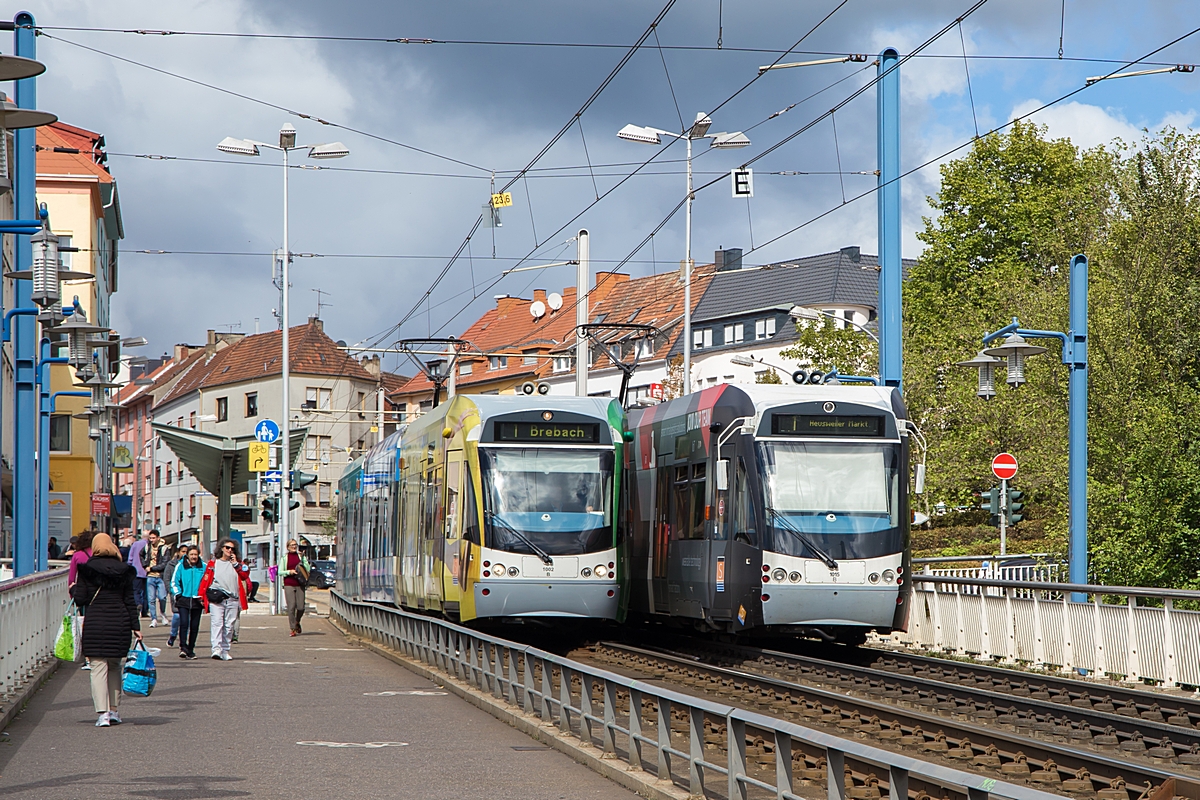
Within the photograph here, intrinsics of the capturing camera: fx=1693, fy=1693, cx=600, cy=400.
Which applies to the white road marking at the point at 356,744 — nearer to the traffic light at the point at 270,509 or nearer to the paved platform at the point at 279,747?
the paved platform at the point at 279,747

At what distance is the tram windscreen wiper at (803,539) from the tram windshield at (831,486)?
0.05 ft

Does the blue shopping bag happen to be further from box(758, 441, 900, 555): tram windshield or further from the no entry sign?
the no entry sign

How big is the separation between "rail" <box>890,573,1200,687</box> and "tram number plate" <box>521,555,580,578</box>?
536cm

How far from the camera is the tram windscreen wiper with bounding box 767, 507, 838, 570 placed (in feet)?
61.5

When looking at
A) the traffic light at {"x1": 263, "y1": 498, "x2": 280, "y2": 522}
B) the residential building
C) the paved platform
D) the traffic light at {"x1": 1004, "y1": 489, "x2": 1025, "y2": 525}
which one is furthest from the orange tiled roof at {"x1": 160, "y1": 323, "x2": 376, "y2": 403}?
the paved platform

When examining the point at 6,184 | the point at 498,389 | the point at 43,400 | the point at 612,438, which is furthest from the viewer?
the point at 498,389

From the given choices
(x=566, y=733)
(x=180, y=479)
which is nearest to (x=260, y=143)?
(x=566, y=733)

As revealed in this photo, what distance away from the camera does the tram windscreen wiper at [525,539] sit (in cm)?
2023

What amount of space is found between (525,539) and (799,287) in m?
61.9

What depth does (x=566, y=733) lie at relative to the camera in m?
12.4

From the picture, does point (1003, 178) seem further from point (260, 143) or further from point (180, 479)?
point (180, 479)

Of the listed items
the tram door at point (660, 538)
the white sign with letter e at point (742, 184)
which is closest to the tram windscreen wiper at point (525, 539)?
the tram door at point (660, 538)

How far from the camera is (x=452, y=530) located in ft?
68.3

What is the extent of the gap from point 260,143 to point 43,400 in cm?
780
